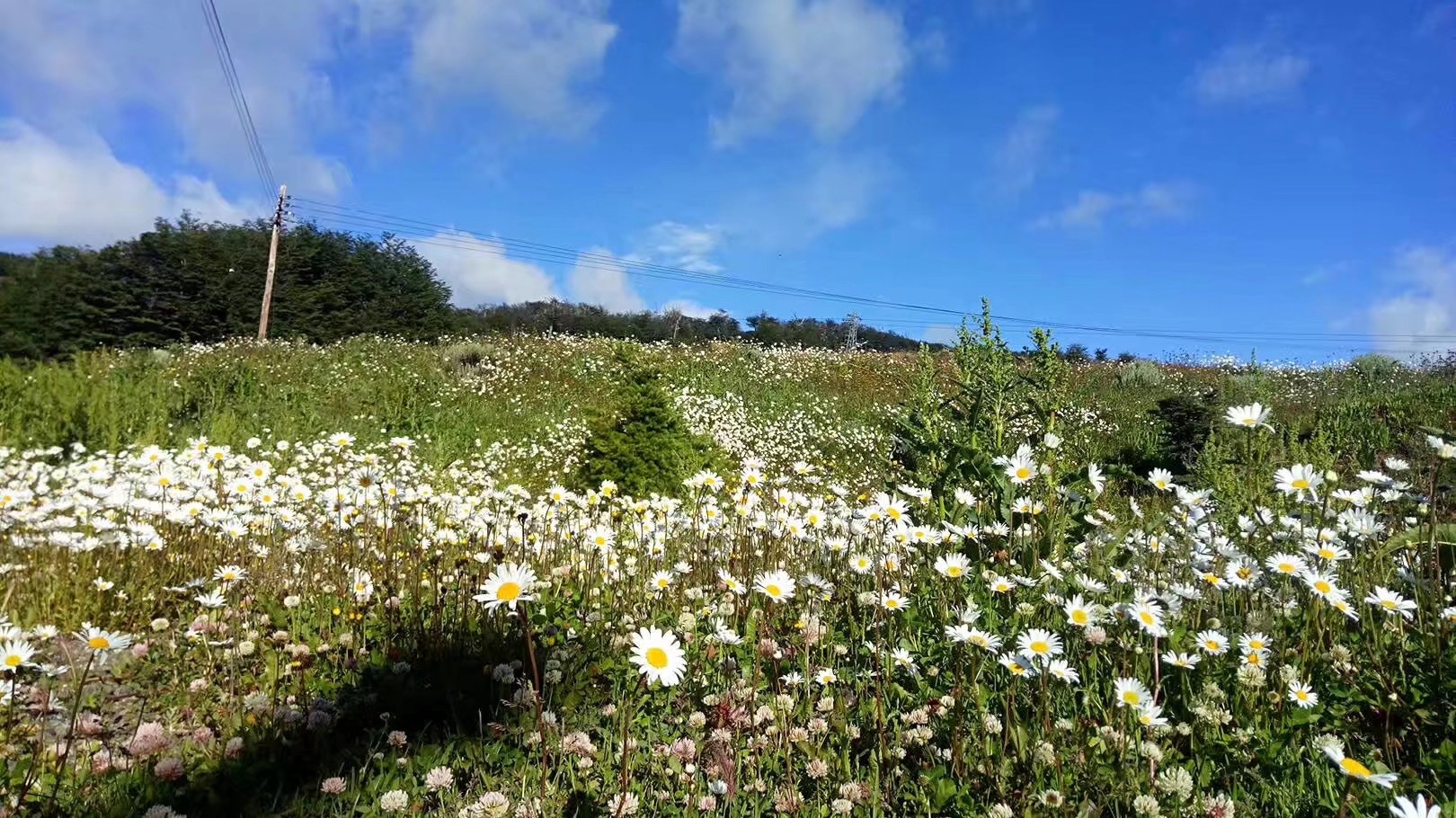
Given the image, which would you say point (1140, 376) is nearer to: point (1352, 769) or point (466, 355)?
point (466, 355)

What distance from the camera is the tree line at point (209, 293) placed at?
86.3 ft

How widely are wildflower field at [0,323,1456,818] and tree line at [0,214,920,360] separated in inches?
766

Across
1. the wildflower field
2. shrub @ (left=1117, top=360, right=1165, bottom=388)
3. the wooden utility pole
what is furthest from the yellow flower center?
the wooden utility pole

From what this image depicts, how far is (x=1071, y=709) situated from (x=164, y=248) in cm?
3355

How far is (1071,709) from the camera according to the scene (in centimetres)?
208

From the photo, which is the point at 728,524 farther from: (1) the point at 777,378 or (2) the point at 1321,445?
(1) the point at 777,378

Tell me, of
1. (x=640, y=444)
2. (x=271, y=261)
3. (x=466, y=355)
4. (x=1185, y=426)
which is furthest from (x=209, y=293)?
(x=1185, y=426)

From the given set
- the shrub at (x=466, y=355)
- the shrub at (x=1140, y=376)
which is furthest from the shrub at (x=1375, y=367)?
the shrub at (x=466, y=355)

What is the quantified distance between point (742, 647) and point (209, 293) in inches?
1219

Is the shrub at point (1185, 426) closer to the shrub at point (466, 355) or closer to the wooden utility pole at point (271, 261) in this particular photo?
the shrub at point (466, 355)

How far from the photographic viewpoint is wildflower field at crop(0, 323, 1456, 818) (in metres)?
1.74

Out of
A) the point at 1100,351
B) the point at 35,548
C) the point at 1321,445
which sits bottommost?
the point at 35,548

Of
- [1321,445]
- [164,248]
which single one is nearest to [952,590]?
[1321,445]

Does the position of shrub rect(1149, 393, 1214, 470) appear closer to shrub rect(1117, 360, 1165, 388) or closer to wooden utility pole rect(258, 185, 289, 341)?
shrub rect(1117, 360, 1165, 388)
